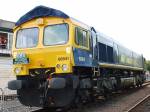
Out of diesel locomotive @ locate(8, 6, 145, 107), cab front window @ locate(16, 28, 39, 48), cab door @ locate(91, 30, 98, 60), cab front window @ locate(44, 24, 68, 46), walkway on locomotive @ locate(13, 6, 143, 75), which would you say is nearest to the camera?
diesel locomotive @ locate(8, 6, 145, 107)

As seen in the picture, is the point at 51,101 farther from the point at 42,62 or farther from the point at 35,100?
the point at 42,62

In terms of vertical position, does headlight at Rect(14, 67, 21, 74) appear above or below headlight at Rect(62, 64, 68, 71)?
below

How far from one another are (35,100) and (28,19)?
3.03 metres

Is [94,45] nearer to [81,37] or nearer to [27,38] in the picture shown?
[81,37]

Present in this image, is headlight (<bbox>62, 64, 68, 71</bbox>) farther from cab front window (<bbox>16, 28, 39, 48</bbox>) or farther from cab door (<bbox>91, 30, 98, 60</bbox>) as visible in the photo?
cab door (<bbox>91, 30, 98, 60</bbox>)

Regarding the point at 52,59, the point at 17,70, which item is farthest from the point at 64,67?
the point at 17,70

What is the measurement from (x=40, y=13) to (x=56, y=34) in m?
1.10

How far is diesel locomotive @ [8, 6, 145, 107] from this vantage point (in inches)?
460

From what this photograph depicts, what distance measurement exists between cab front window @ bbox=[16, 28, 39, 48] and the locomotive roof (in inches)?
15.6

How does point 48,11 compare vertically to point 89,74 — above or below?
above

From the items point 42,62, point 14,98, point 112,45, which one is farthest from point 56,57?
point 112,45

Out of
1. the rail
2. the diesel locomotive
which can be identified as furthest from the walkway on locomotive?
the rail

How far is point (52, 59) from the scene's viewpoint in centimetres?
1194

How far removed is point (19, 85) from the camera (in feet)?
39.3
